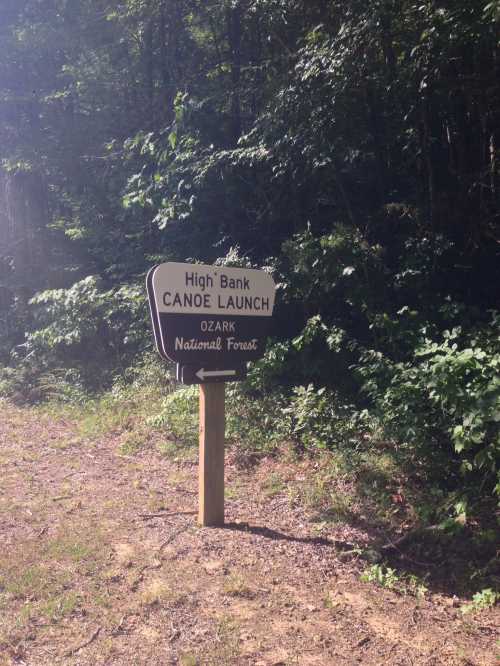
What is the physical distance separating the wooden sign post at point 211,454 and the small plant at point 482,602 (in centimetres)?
205

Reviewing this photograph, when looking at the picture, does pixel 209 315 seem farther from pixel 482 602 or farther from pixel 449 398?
pixel 482 602

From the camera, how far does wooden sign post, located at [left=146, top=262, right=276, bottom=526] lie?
15.3ft

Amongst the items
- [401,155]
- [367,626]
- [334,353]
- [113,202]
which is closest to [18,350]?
[113,202]

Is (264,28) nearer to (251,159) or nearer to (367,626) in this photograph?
(251,159)

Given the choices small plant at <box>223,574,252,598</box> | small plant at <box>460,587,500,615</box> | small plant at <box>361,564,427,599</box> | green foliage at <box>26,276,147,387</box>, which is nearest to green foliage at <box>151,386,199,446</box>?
green foliage at <box>26,276,147,387</box>

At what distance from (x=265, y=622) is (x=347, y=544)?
1.34 metres

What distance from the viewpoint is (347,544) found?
492cm

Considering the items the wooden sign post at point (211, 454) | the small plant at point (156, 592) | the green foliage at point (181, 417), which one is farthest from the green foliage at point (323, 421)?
the small plant at point (156, 592)

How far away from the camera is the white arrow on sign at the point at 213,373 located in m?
4.98

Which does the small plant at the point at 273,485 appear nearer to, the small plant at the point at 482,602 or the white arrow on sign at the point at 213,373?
the white arrow on sign at the point at 213,373

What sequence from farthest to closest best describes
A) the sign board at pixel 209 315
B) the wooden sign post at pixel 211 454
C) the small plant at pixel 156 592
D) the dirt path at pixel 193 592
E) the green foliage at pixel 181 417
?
1. the green foliage at pixel 181 417
2. the wooden sign post at pixel 211 454
3. the sign board at pixel 209 315
4. the small plant at pixel 156 592
5. the dirt path at pixel 193 592

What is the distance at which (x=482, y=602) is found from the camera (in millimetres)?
4016

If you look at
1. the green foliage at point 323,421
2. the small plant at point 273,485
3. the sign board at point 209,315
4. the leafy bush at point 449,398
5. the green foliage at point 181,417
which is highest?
the sign board at point 209,315

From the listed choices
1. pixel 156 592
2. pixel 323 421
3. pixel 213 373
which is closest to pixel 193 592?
pixel 156 592
